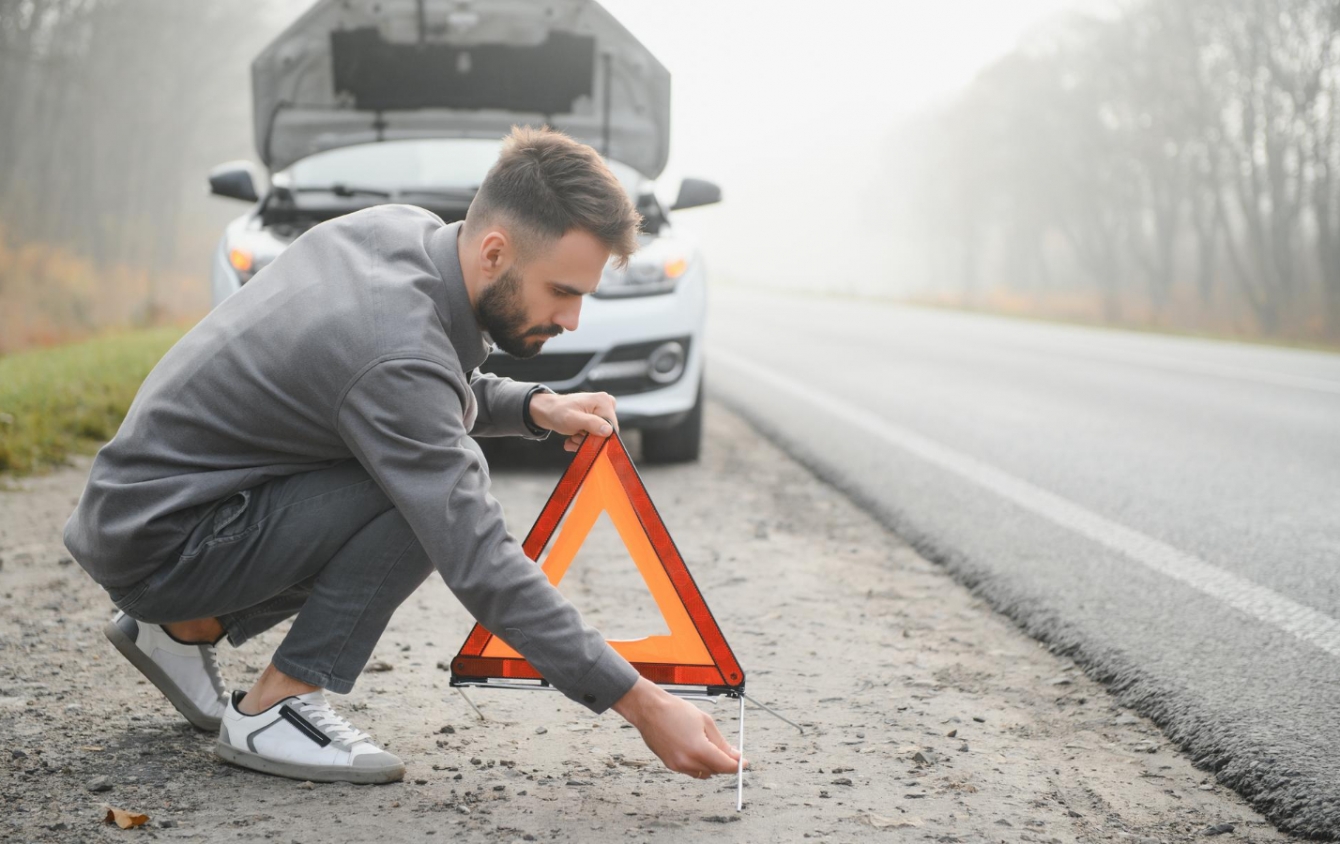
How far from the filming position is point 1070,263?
170 ft

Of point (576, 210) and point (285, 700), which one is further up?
point (576, 210)

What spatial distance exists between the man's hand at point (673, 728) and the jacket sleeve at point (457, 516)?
0.12 feet

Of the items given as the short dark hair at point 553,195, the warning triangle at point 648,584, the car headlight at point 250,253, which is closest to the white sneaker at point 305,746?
the warning triangle at point 648,584

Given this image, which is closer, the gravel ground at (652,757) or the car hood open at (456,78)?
the gravel ground at (652,757)

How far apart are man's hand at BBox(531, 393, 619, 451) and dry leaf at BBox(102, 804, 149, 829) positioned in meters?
1.09

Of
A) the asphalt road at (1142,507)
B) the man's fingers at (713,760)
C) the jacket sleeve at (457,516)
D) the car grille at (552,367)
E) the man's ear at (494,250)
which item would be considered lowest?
the asphalt road at (1142,507)

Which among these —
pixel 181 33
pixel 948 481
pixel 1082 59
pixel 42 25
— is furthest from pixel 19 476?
pixel 1082 59

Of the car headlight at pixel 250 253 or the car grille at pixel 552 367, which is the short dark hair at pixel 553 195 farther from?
the car headlight at pixel 250 253

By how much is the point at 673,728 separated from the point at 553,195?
97cm

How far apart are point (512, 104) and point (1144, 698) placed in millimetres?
4809

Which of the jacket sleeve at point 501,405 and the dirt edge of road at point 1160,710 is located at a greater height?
the jacket sleeve at point 501,405

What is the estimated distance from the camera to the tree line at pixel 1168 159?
25.6 metres

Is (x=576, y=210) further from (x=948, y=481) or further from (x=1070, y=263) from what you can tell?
(x=1070, y=263)

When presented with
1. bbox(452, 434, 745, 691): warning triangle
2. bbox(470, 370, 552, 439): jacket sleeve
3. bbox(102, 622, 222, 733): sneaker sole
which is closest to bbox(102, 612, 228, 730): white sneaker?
bbox(102, 622, 222, 733): sneaker sole
